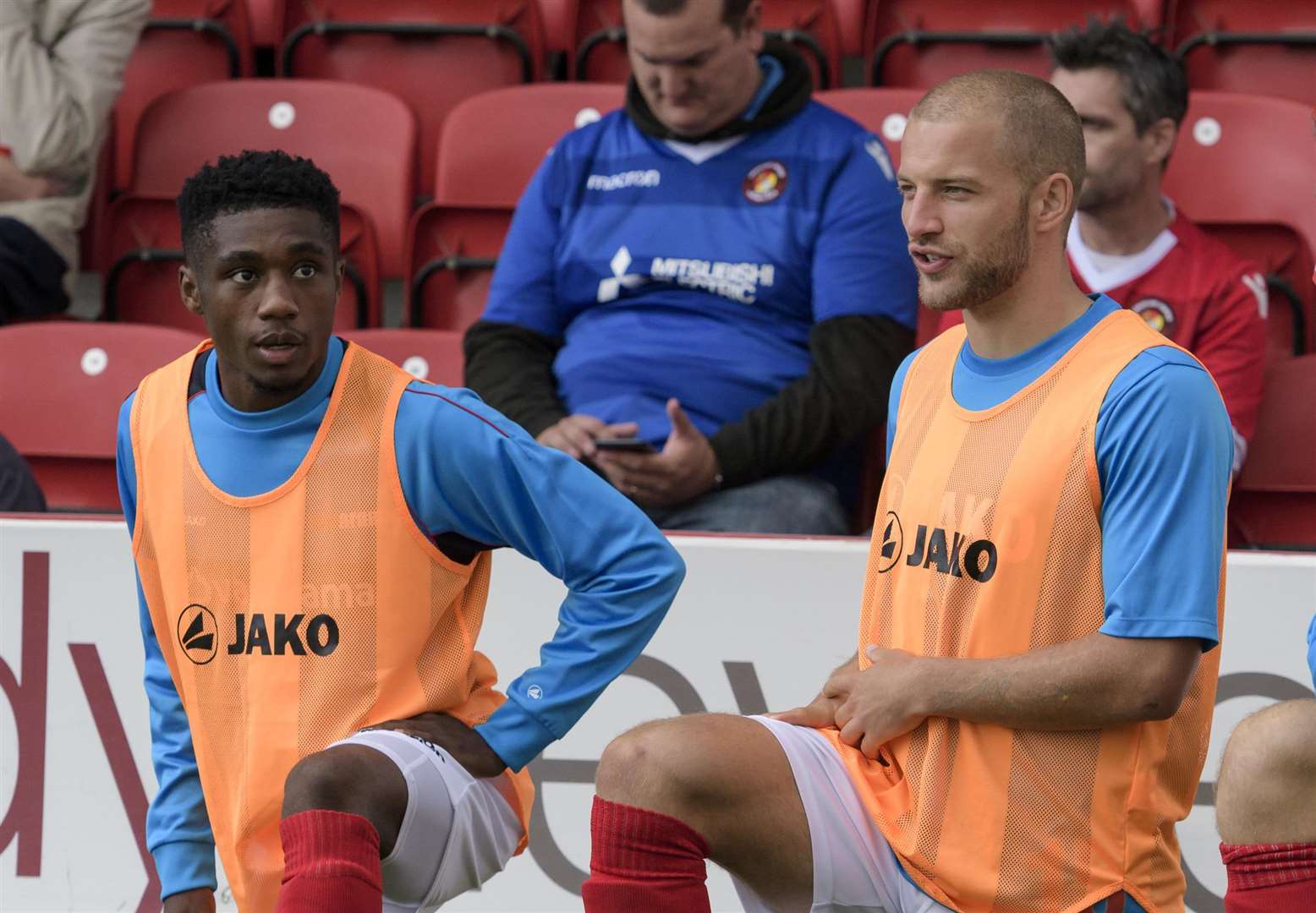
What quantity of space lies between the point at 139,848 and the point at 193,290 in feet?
4.10

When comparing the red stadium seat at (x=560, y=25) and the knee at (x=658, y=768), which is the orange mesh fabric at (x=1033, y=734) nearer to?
the knee at (x=658, y=768)

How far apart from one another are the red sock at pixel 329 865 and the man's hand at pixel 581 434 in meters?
1.39

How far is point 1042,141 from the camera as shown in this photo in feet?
7.89

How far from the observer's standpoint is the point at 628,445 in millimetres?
3471

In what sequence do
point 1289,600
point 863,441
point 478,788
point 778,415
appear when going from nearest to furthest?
point 478,788 → point 1289,600 → point 778,415 → point 863,441

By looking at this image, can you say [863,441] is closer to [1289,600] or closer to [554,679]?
[1289,600]

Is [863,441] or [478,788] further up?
[863,441]

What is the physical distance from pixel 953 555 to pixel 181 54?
384 cm

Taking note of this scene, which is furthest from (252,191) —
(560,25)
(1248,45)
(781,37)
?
(1248,45)

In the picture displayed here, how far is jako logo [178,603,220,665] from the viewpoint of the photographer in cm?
258

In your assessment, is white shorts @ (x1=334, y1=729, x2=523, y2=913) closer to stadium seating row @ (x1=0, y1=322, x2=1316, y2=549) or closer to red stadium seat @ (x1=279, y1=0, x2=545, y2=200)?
stadium seating row @ (x1=0, y1=322, x2=1316, y2=549)

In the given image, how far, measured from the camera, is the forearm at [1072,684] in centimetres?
222

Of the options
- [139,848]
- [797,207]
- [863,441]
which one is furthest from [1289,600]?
[139,848]

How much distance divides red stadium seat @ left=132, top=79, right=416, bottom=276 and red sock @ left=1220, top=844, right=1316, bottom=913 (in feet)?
10.6
